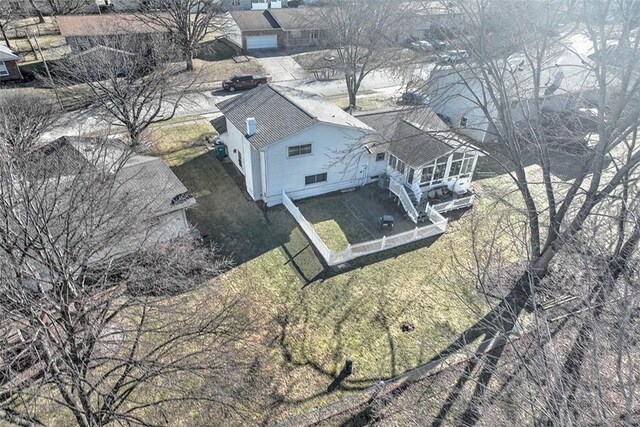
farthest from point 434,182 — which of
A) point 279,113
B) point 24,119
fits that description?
point 24,119

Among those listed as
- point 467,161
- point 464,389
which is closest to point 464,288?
point 464,389

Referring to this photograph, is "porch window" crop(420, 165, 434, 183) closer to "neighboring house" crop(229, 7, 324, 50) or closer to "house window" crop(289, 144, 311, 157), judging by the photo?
"house window" crop(289, 144, 311, 157)

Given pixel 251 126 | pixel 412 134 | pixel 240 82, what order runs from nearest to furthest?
pixel 251 126
pixel 412 134
pixel 240 82

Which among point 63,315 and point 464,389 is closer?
point 63,315

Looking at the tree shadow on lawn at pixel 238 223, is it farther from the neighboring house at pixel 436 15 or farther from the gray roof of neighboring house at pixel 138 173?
the neighboring house at pixel 436 15

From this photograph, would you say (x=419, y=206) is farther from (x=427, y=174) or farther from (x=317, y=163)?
(x=317, y=163)

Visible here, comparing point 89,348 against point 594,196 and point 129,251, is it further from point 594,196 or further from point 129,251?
point 594,196
